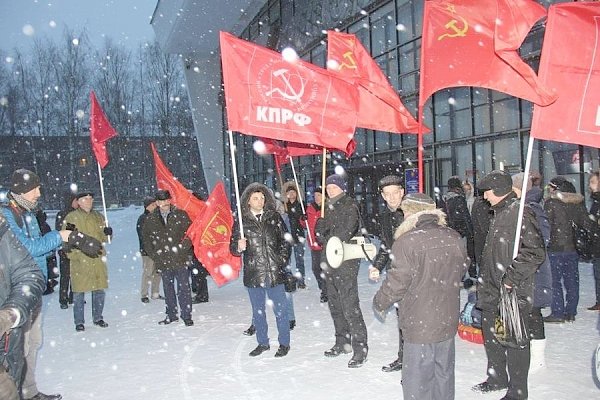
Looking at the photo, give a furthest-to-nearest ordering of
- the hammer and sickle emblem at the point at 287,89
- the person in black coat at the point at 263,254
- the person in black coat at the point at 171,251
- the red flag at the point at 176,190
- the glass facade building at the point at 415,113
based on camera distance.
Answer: the glass facade building at the point at 415,113, the red flag at the point at 176,190, the person in black coat at the point at 171,251, the person in black coat at the point at 263,254, the hammer and sickle emblem at the point at 287,89

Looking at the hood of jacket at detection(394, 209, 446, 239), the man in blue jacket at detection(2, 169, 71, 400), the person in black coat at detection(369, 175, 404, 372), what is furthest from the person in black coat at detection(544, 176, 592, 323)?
the man in blue jacket at detection(2, 169, 71, 400)

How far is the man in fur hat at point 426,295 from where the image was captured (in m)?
3.38

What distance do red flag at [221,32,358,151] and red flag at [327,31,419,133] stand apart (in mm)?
542

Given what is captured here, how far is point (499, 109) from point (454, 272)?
34.6 ft

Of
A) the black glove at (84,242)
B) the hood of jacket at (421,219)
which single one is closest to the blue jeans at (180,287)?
the black glove at (84,242)

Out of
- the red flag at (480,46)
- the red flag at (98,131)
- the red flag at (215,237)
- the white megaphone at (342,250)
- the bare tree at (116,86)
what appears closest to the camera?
the red flag at (480,46)

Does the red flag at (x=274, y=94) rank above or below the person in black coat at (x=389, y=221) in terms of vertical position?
above

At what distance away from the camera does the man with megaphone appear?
5312 mm

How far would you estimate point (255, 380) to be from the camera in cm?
504

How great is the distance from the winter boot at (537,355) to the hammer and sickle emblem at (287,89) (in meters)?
3.32

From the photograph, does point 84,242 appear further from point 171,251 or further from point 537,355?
point 537,355

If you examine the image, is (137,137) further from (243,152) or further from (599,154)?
(599,154)

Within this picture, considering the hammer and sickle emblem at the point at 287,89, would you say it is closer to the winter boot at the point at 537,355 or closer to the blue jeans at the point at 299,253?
the winter boot at the point at 537,355

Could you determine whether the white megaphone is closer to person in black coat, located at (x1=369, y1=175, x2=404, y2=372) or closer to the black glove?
person in black coat, located at (x1=369, y1=175, x2=404, y2=372)
